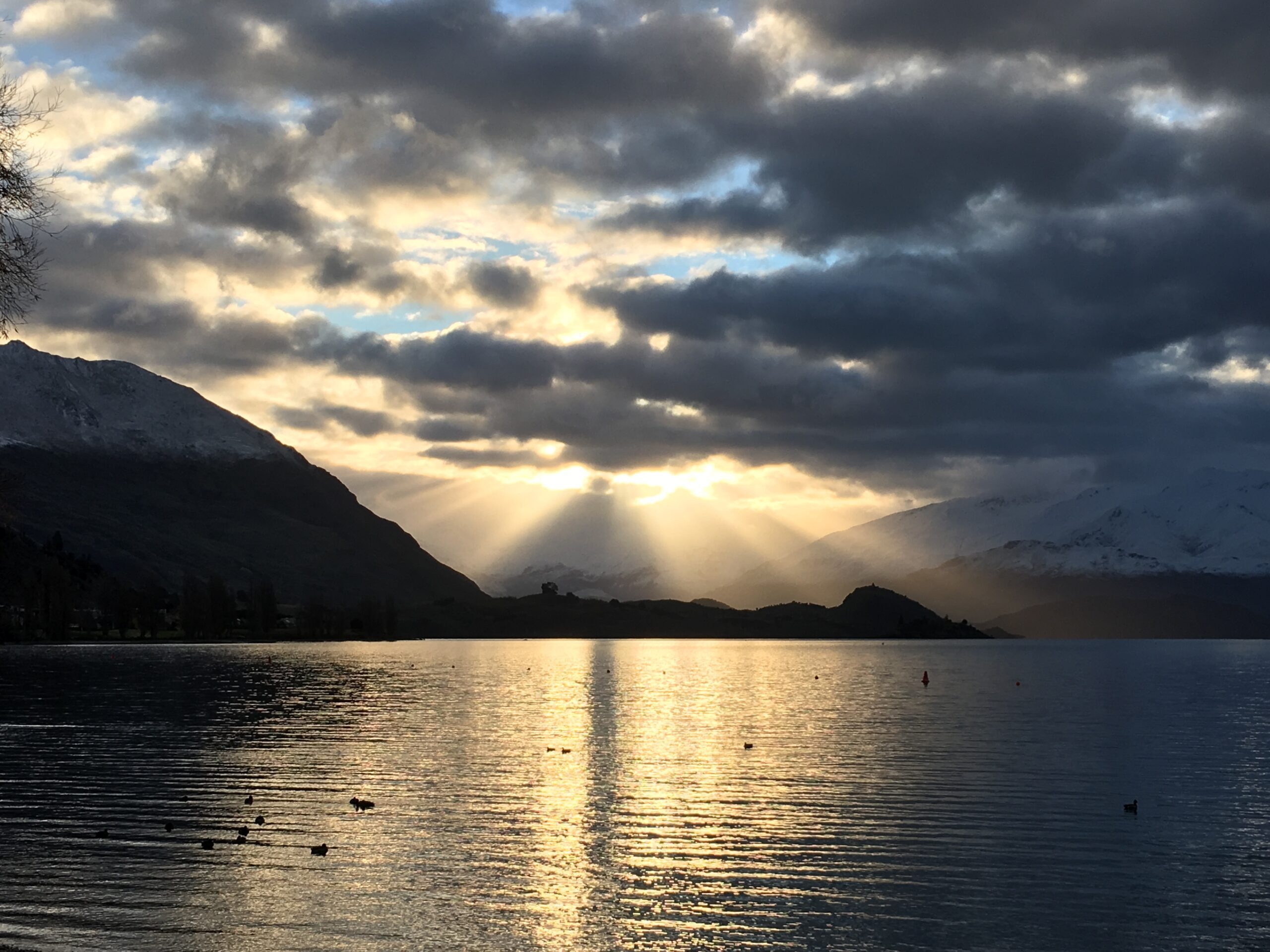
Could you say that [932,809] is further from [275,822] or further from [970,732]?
[970,732]

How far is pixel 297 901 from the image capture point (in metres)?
46.5

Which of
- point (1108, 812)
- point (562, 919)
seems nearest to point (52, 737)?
point (562, 919)

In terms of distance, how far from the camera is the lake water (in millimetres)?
43656

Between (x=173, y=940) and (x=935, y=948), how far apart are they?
27597mm

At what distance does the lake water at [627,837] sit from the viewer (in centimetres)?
4366

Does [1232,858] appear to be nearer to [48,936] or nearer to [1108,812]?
[1108,812]

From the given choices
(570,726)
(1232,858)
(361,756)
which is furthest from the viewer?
(570,726)

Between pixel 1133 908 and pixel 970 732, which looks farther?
pixel 970 732

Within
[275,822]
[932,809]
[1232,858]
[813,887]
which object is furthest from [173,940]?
[1232,858]

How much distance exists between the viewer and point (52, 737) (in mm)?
101375

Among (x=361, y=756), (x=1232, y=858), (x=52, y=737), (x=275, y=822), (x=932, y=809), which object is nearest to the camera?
(x=1232, y=858)

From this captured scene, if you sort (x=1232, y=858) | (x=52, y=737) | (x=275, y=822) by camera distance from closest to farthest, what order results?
(x=1232, y=858), (x=275, y=822), (x=52, y=737)

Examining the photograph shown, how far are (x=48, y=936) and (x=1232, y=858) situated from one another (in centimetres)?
5345

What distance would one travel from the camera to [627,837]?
198 feet
